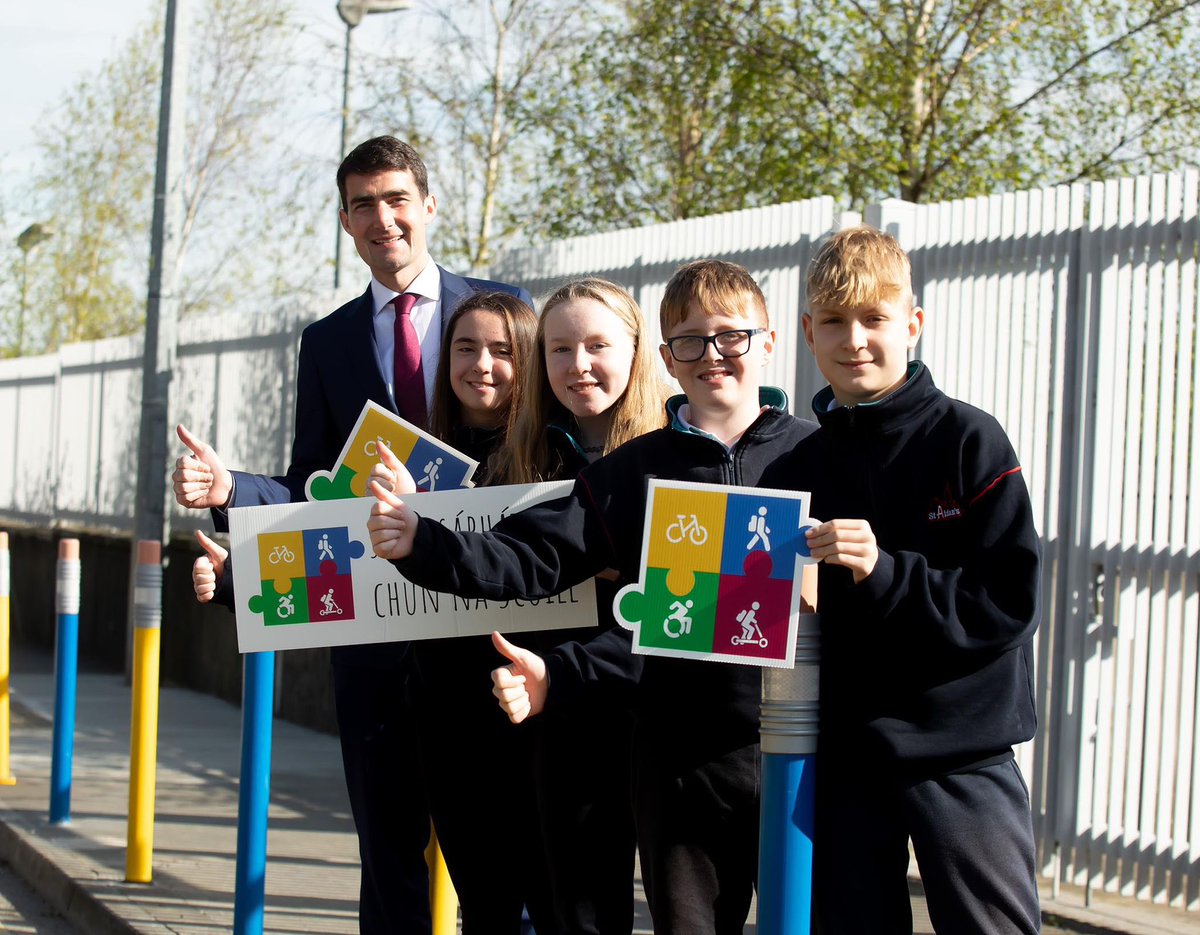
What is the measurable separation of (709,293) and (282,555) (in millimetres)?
1223

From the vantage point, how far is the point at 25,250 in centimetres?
2756

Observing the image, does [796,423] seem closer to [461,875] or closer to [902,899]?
[902,899]

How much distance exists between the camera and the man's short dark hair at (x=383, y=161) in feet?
14.2

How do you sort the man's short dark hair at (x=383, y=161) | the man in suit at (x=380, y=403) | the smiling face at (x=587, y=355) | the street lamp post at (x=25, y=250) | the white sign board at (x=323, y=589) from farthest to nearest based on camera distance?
the street lamp post at (x=25, y=250)
the man's short dark hair at (x=383, y=161)
the man in suit at (x=380, y=403)
the white sign board at (x=323, y=589)
the smiling face at (x=587, y=355)

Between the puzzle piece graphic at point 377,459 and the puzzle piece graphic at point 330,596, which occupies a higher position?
the puzzle piece graphic at point 377,459

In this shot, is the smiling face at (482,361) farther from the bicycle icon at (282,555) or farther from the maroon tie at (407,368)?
the bicycle icon at (282,555)

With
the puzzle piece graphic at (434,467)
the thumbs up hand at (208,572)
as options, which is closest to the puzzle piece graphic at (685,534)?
the puzzle piece graphic at (434,467)

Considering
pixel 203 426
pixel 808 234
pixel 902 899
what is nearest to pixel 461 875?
pixel 902 899

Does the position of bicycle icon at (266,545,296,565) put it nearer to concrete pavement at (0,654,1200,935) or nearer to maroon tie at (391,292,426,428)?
maroon tie at (391,292,426,428)

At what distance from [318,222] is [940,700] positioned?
17423mm

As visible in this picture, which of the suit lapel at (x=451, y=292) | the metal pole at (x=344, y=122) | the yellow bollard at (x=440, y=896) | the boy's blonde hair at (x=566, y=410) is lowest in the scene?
the yellow bollard at (x=440, y=896)

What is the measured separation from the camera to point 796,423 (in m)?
3.46

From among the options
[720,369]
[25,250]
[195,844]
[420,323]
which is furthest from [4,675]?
[25,250]

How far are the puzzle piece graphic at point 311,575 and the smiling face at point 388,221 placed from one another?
0.85 metres
